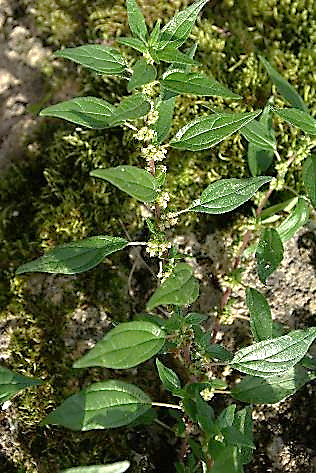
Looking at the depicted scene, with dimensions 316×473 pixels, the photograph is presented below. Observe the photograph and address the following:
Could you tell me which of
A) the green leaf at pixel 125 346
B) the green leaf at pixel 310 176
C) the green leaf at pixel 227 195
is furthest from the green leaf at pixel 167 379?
the green leaf at pixel 310 176

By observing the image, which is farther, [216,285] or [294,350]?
[216,285]

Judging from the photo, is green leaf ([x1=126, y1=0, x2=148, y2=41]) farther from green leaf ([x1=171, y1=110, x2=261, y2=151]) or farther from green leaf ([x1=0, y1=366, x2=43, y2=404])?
green leaf ([x1=0, y1=366, x2=43, y2=404])

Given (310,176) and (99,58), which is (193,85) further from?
(310,176)

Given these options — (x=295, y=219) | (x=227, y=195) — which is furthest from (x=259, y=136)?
(x=227, y=195)

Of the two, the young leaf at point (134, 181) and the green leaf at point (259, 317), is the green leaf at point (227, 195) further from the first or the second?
the green leaf at point (259, 317)

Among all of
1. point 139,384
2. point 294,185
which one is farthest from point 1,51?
point 139,384

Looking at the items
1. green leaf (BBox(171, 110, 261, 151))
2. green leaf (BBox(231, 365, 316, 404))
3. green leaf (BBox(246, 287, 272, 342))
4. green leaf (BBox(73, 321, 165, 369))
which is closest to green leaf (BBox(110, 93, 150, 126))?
green leaf (BBox(171, 110, 261, 151))

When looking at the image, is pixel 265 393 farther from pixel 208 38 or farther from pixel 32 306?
pixel 208 38
